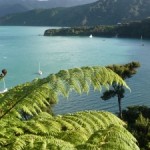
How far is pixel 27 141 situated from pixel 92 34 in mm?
154745

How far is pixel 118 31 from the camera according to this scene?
499 feet

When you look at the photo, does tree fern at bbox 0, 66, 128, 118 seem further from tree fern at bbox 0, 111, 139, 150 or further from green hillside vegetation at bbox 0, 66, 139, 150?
tree fern at bbox 0, 111, 139, 150

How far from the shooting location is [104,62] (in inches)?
2795

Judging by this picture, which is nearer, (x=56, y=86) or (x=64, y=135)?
(x=64, y=135)

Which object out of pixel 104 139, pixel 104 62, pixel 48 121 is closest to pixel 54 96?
pixel 48 121

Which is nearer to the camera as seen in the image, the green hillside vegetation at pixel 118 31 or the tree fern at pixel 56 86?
the tree fern at pixel 56 86

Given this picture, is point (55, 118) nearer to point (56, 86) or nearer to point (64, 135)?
point (56, 86)

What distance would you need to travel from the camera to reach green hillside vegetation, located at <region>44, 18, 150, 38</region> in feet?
466

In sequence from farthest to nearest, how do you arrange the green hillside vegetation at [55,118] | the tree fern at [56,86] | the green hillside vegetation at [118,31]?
1. the green hillside vegetation at [118,31]
2. the tree fern at [56,86]
3. the green hillside vegetation at [55,118]

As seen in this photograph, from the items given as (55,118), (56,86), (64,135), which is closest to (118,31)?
(55,118)

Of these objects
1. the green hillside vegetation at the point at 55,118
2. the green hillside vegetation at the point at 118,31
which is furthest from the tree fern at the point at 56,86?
the green hillside vegetation at the point at 118,31

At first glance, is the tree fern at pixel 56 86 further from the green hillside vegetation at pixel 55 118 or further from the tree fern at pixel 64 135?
the tree fern at pixel 64 135

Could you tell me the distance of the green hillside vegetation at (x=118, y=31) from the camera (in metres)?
142

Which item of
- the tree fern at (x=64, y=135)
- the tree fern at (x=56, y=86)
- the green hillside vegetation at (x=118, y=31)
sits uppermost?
the tree fern at (x=56, y=86)
